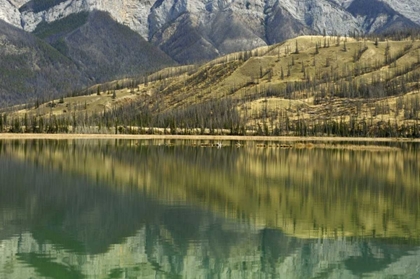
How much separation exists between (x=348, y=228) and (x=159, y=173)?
1662 inches

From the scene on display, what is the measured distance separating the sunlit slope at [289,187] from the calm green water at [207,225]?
5.4 inches

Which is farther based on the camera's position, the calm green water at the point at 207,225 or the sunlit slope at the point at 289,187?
the sunlit slope at the point at 289,187

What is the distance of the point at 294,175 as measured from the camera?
83.2m

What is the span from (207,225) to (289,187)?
2533 cm

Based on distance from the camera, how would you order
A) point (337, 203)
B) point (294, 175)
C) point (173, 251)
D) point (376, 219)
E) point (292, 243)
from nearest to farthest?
point (173, 251), point (292, 243), point (376, 219), point (337, 203), point (294, 175)

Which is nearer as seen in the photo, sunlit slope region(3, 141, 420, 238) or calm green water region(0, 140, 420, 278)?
calm green water region(0, 140, 420, 278)

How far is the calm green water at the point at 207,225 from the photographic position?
1355 inches

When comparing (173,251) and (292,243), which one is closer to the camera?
Answer: (173,251)

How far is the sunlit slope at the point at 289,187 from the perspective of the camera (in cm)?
4759

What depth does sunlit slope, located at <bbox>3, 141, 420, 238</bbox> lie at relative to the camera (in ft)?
156

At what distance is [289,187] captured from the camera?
2726 inches

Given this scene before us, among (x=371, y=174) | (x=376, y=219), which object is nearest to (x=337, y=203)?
(x=376, y=219)

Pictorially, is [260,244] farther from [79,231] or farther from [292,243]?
[79,231]

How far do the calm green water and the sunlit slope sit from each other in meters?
0.14
